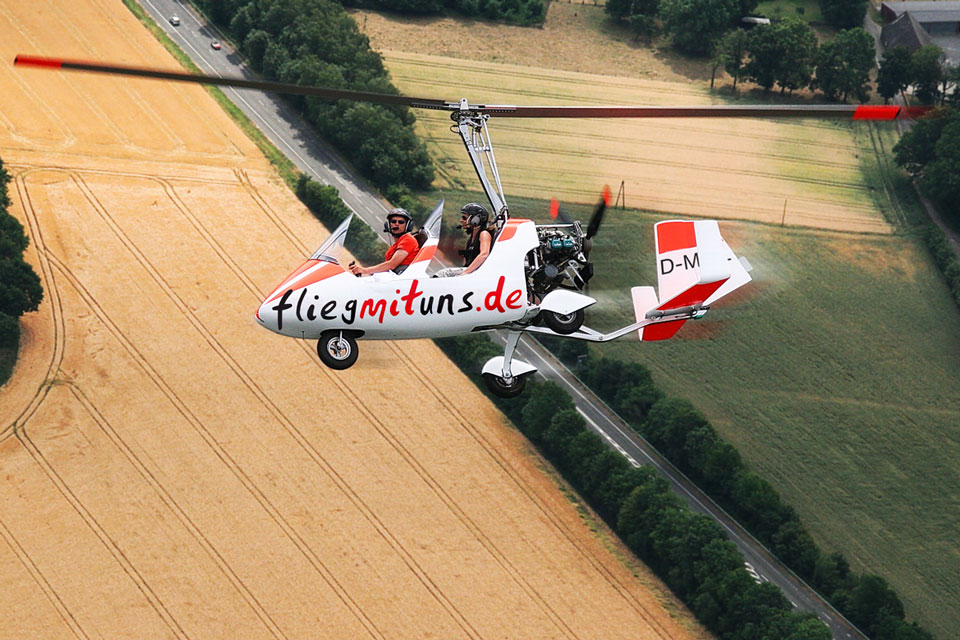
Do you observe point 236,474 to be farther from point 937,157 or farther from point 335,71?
point 937,157

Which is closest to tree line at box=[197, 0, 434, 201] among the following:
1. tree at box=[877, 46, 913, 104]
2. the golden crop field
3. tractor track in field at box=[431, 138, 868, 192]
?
the golden crop field

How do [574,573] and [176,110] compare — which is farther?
[176,110]

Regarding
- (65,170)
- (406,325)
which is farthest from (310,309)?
(65,170)

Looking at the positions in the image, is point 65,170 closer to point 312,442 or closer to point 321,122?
point 321,122

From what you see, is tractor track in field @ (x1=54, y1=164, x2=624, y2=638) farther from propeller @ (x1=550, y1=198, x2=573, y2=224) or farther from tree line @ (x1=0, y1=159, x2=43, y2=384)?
propeller @ (x1=550, y1=198, x2=573, y2=224)

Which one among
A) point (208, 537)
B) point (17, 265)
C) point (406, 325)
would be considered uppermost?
point (406, 325)

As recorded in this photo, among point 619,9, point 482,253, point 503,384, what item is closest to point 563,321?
point 503,384
